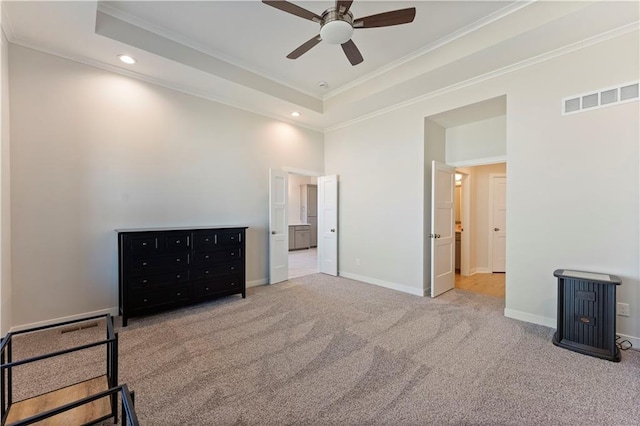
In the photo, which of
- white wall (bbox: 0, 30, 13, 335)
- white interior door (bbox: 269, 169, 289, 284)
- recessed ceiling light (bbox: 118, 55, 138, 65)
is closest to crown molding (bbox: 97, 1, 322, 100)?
recessed ceiling light (bbox: 118, 55, 138, 65)

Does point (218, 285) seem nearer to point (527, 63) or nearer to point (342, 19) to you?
point (342, 19)

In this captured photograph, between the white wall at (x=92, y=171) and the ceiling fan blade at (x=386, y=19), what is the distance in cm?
276

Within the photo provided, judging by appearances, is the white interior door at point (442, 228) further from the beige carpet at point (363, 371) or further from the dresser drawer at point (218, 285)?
the dresser drawer at point (218, 285)

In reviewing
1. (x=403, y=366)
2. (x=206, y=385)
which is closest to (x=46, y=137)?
(x=206, y=385)

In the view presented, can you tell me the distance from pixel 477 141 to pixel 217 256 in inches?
168

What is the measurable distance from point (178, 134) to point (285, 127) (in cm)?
194

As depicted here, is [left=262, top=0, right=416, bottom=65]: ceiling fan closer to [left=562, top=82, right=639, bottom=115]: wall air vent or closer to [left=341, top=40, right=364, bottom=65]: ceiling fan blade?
[left=341, top=40, right=364, bottom=65]: ceiling fan blade

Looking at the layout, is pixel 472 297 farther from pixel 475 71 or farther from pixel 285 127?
pixel 285 127

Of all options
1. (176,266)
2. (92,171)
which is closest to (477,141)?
(176,266)

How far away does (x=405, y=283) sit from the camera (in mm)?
4547

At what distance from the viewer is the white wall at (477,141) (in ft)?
13.5

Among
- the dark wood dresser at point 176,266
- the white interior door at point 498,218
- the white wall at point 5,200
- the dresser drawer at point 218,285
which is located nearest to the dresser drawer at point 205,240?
the dark wood dresser at point 176,266

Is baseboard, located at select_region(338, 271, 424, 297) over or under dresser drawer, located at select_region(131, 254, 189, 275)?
under

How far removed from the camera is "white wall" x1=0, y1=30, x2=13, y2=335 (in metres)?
2.61
